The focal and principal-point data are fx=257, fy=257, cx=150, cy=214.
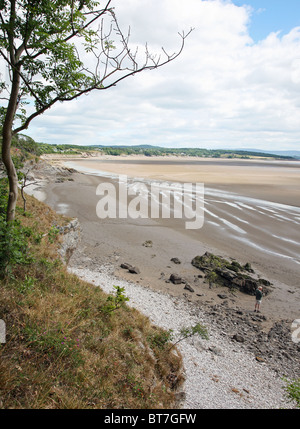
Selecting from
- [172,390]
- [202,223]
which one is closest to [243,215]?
[202,223]

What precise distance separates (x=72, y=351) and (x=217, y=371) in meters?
5.82

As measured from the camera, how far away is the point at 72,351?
6.02 m

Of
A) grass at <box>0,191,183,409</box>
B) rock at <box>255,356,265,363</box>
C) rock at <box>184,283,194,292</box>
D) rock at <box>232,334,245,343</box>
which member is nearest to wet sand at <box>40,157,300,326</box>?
rock at <box>184,283,194,292</box>

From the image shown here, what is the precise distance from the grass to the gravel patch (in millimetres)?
972

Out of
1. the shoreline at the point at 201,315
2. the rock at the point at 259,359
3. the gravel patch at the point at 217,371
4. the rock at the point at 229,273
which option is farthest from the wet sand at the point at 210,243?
the rock at the point at 259,359

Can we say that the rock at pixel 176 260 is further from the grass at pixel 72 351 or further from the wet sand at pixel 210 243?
the grass at pixel 72 351

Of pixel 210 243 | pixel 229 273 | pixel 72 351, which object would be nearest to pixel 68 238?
pixel 229 273

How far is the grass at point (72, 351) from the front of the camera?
5.06 metres

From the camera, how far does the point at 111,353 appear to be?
6719mm

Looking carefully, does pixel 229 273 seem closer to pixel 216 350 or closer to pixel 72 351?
pixel 216 350

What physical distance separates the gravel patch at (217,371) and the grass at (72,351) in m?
0.97

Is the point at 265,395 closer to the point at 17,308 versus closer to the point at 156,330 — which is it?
the point at 156,330
